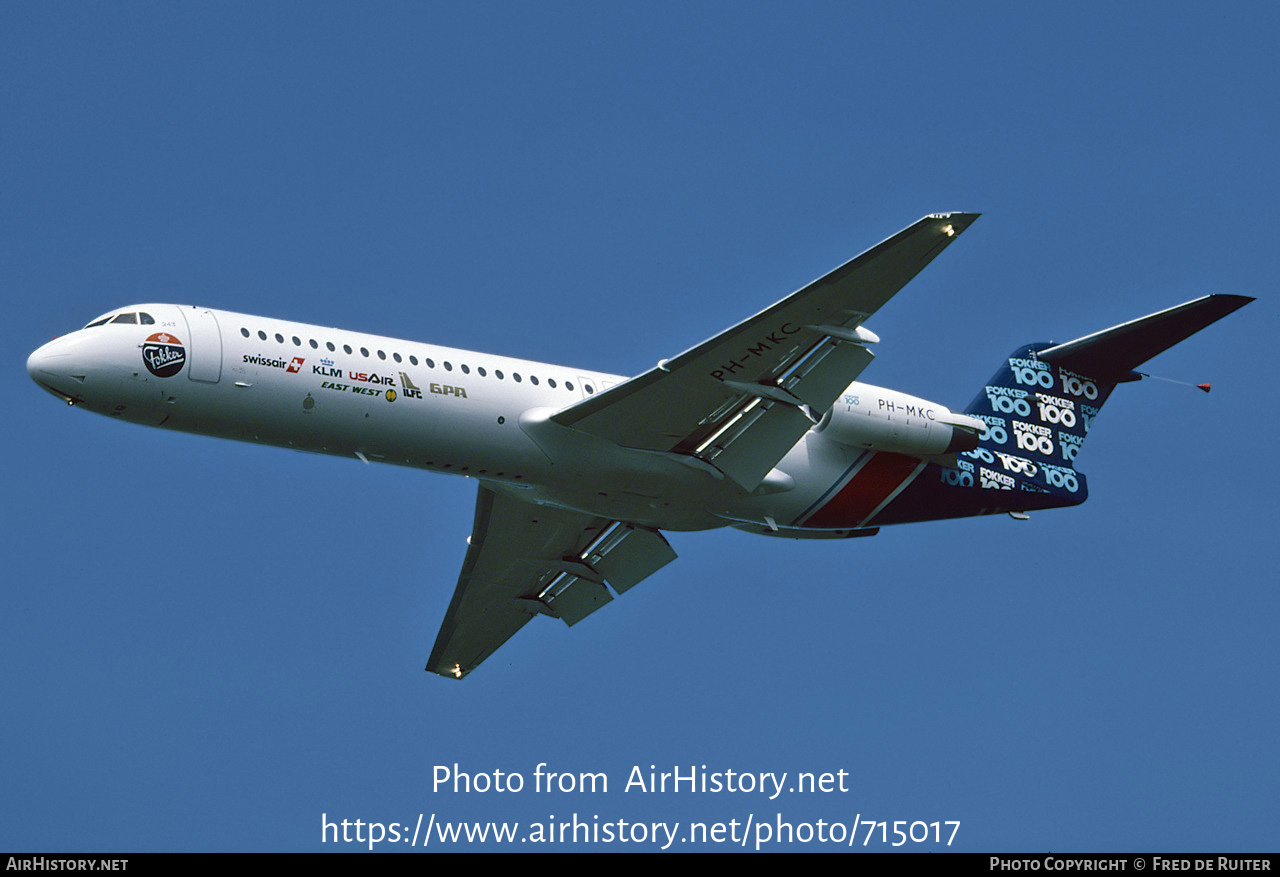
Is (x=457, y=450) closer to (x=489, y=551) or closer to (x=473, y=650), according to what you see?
(x=489, y=551)

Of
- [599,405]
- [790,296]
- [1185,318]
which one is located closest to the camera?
[790,296]

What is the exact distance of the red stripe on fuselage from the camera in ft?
97.2

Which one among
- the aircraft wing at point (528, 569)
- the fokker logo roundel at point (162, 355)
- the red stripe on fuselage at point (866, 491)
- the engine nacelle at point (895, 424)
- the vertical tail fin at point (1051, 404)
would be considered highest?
the vertical tail fin at point (1051, 404)

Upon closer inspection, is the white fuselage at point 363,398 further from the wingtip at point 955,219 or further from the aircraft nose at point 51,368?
the wingtip at point 955,219

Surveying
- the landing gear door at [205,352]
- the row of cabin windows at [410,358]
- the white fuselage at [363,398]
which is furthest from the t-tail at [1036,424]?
the landing gear door at [205,352]

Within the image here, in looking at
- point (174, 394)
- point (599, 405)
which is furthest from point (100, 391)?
point (599, 405)

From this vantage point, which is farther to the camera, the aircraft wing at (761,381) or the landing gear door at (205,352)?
the landing gear door at (205,352)

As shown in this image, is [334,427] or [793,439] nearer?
[334,427]

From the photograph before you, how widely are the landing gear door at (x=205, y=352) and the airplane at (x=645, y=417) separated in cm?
2

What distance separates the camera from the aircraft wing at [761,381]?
80.4 ft

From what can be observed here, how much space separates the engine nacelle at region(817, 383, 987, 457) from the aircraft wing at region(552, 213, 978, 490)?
1.75 m

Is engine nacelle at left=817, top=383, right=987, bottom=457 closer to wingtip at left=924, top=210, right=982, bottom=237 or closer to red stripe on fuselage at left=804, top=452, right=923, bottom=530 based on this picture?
red stripe on fuselage at left=804, top=452, right=923, bottom=530

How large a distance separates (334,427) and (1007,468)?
12576mm

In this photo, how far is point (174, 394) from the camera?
25156mm
